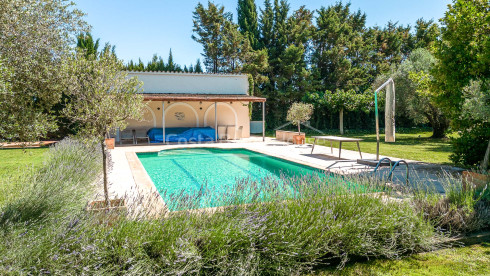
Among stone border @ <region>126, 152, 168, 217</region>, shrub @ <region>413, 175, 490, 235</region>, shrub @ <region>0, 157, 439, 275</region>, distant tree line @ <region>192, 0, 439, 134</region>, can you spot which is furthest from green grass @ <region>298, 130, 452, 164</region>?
distant tree line @ <region>192, 0, 439, 134</region>

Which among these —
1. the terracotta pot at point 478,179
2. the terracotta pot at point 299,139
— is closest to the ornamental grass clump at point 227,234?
the terracotta pot at point 478,179

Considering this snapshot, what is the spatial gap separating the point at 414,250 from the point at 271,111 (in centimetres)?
2586

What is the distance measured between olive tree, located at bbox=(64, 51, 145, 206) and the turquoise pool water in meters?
2.71

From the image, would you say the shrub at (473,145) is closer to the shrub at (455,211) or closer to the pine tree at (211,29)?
the shrub at (455,211)

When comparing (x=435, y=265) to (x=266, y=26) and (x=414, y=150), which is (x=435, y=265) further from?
(x=266, y=26)

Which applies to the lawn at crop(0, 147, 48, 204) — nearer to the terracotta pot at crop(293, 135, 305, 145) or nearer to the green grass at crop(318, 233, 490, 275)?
the green grass at crop(318, 233, 490, 275)

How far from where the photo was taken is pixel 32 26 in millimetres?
3910

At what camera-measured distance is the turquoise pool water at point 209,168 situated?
807 centimetres

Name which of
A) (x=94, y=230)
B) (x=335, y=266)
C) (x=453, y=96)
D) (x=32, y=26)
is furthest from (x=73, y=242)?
(x=453, y=96)

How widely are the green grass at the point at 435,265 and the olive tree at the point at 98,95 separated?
3.18 metres

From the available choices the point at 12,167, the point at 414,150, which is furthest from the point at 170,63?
the point at 414,150

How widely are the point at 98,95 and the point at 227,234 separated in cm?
285

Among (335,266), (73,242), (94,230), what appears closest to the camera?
(73,242)

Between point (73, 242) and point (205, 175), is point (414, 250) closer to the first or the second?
point (73, 242)
